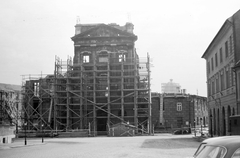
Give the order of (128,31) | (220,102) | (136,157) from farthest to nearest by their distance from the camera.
→ (128,31)
(220,102)
(136,157)

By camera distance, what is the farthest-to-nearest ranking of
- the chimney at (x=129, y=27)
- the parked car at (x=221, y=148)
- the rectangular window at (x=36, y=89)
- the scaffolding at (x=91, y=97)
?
the chimney at (x=129, y=27) < the rectangular window at (x=36, y=89) < the scaffolding at (x=91, y=97) < the parked car at (x=221, y=148)

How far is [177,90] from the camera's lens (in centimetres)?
8650

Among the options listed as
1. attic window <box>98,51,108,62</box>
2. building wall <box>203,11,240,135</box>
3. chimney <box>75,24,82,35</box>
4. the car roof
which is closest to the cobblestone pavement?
building wall <box>203,11,240,135</box>

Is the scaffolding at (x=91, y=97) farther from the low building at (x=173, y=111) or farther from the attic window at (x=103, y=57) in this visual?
the low building at (x=173, y=111)

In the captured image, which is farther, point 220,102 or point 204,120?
point 204,120

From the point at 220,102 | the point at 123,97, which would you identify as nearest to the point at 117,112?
the point at 123,97

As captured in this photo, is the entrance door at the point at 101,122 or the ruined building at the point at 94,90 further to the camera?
the entrance door at the point at 101,122

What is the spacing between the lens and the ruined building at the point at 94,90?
48.2 meters

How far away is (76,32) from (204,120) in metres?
36.1

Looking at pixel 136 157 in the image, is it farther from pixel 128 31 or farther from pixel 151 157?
pixel 128 31

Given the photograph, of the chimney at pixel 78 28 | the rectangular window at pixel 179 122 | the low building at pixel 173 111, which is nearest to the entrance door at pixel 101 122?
the chimney at pixel 78 28

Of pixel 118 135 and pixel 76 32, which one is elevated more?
pixel 76 32

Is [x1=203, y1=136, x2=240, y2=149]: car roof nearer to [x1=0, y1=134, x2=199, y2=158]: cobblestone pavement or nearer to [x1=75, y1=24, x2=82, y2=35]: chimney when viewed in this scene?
[x1=0, y1=134, x2=199, y2=158]: cobblestone pavement

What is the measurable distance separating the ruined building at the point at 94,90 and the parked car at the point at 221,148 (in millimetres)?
40472
